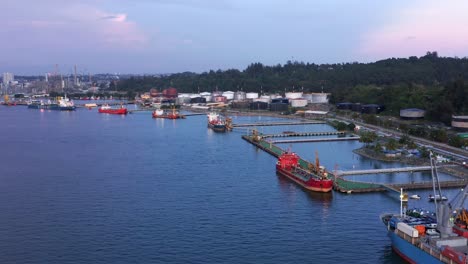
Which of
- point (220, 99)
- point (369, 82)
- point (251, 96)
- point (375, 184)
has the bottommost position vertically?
point (375, 184)

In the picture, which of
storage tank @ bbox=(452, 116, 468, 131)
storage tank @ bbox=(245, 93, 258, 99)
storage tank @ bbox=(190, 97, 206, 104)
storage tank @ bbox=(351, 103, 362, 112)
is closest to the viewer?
storage tank @ bbox=(452, 116, 468, 131)

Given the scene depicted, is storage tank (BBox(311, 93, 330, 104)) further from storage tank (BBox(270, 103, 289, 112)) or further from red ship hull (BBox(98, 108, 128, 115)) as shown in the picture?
red ship hull (BBox(98, 108, 128, 115))

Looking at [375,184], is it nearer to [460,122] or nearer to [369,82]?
[460,122]

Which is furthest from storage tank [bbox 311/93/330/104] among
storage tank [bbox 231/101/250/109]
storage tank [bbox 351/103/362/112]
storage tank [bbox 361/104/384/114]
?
storage tank [bbox 361/104/384/114]

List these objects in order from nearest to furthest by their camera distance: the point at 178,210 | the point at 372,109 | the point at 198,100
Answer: the point at 178,210 → the point at 372,109 → the point at 198,100

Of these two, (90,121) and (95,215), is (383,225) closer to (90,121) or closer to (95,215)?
(95,215)

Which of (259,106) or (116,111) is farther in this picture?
(259,106)

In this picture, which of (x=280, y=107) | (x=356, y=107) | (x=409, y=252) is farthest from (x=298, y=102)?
(x=409, y=252)

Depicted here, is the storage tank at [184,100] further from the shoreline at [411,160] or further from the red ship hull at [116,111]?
the shoreline at [411,160]
